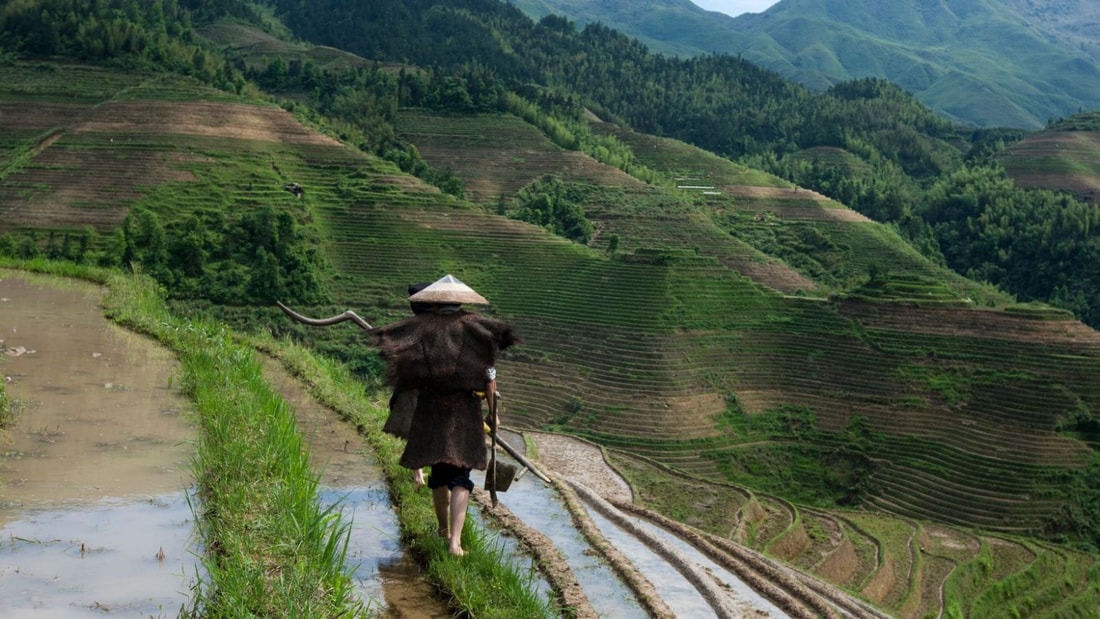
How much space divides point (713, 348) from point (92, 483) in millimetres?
35596

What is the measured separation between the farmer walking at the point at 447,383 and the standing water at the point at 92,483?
4.38ft

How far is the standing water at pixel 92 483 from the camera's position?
5.18 m

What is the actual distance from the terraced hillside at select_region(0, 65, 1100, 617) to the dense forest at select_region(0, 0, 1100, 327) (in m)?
6.49

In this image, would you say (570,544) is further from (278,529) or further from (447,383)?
(278,529)

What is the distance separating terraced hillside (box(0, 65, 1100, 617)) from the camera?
28.5 m

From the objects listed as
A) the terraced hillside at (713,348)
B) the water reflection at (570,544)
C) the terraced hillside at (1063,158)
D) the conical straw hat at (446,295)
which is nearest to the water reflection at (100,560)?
the conical straw hat at (446,295)

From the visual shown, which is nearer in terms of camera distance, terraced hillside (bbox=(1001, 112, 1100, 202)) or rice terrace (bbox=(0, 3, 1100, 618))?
rice terrace (bbox=(0, 3, 1100, 618))

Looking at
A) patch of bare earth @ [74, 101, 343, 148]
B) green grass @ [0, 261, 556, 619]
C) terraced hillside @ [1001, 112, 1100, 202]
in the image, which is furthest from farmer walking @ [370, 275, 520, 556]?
terraced hillside @ [1001, 112, 1100, 202]

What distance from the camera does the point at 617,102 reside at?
4473 inches

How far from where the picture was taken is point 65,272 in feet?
59.7

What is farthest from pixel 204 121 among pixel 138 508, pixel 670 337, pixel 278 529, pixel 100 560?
pixel 278 529

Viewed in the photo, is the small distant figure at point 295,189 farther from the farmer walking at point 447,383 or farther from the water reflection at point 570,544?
the farmer walking at point 447,383

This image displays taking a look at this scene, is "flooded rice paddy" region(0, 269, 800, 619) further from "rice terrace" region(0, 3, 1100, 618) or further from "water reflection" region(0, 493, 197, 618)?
"rice terrace" region(0, 3, 1100, 618)

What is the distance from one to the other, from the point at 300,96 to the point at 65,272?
58417 millimetres
